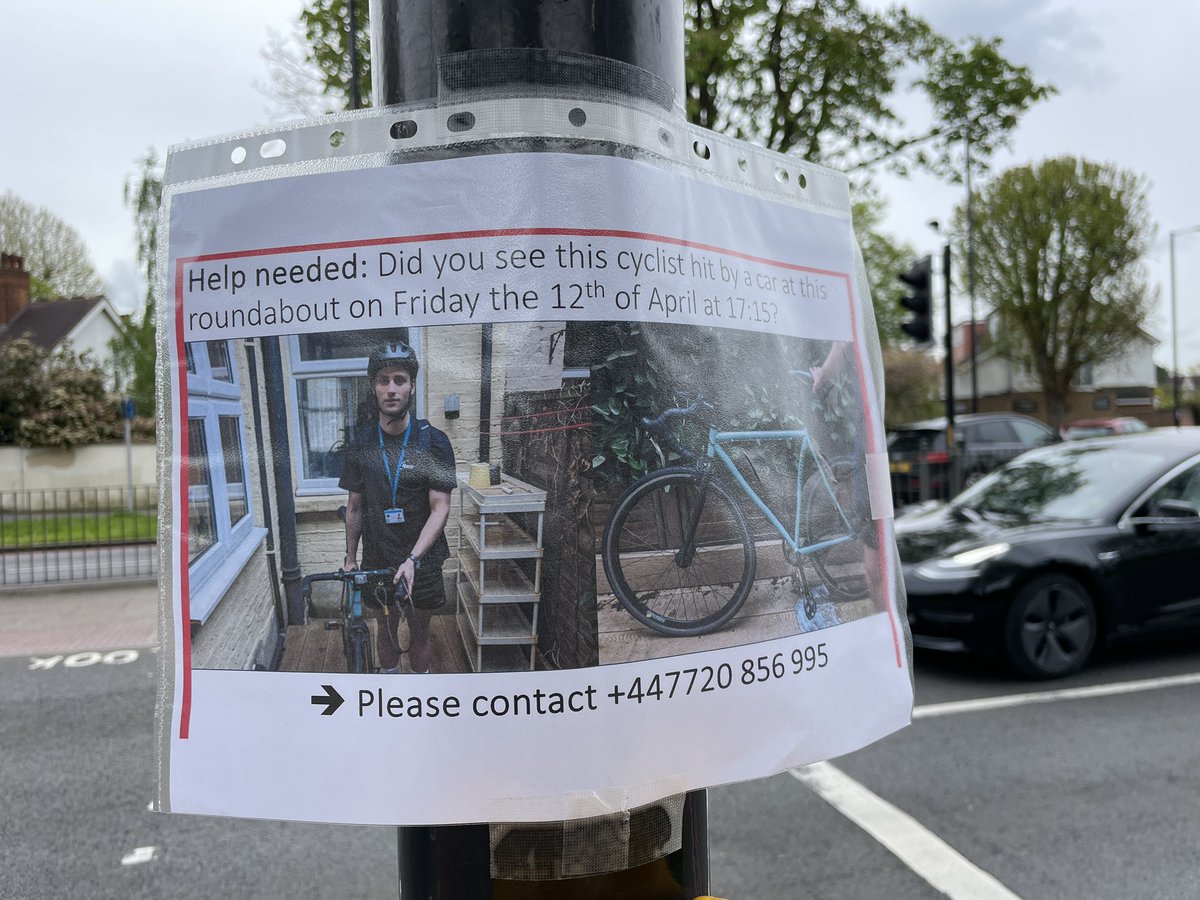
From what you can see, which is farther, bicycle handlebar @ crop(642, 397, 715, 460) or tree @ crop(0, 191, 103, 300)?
tree @ crop(0, 191, 103, 300)

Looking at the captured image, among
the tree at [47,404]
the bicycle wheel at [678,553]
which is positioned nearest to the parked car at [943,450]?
the bicycle wheel at [678,553]

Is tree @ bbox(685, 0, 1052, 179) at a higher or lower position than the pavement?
higher

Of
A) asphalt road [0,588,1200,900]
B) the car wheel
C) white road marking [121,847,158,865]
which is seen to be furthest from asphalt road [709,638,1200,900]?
white road marking [121,847,158,865]

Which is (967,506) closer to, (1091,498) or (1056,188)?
(1091,498)

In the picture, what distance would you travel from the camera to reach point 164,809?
1.11 m

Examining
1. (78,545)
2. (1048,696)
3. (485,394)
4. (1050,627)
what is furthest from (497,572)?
(78,545)

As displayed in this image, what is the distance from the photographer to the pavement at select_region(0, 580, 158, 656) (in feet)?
27.5

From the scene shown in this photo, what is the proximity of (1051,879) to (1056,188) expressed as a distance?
41121mm

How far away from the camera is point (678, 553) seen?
3.74 feet

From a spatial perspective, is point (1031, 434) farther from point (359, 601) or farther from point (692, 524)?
point (359, 601)

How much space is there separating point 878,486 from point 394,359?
710mm

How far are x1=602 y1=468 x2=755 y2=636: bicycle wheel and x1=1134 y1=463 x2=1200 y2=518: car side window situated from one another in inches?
246

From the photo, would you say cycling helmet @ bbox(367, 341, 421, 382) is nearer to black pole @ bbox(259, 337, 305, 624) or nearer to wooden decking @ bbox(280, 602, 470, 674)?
black pole @ bbox(259, 337, 305, 624)

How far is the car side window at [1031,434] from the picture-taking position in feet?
57.5
